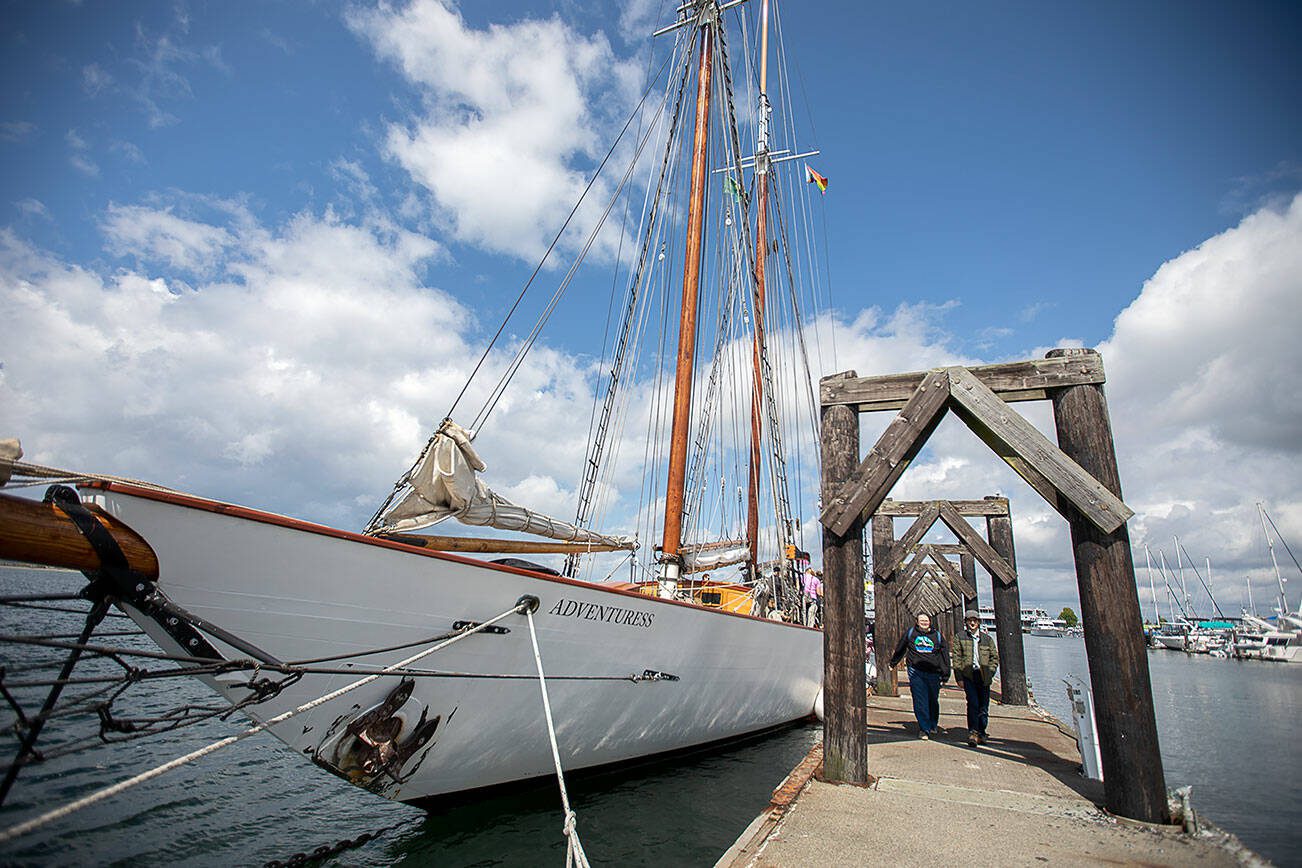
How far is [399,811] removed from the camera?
22.4 ft

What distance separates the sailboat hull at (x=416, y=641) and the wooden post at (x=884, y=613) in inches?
228

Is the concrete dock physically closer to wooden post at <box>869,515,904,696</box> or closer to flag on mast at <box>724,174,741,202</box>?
wooden post at <box>869,515,904,696</box>

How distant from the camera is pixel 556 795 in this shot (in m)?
6.73

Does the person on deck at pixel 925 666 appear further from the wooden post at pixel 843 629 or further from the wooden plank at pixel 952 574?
the wooden plank at pixel 952 574

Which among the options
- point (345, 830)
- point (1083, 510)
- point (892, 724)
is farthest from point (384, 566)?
point (892, 724)

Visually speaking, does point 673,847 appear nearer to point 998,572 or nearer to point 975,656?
point 975,656

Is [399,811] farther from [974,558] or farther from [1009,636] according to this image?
[974,558]

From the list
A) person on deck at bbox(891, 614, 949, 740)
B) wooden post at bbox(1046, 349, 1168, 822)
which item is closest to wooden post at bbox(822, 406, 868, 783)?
wooden post at bbox(1046, 349, 1168, 822)

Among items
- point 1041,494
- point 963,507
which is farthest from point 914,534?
point 1041,494

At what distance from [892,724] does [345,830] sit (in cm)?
679

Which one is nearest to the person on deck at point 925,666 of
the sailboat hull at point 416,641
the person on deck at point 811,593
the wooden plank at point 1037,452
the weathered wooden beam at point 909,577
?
the sailboat hull at point 416,641

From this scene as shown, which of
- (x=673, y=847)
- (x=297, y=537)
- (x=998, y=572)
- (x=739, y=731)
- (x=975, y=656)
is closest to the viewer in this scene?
(x=297, y=537)

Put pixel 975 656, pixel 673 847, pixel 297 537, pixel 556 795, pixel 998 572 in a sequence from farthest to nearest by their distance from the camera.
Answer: pixel 998 572
pixel 975 656
pixel 556 795
pixel 673 847
pixel 297 537

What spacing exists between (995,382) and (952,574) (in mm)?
11141
